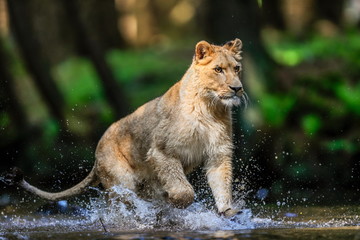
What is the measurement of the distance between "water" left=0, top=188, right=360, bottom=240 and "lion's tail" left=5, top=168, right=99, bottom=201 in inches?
9.7

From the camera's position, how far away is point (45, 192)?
30.6 ft

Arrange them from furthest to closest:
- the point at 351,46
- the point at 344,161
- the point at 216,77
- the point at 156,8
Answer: the point at 156,8
the point at 351,46
the point at 344,161
the point at 216,77

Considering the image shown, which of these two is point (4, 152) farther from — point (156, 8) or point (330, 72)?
point (156, 8)

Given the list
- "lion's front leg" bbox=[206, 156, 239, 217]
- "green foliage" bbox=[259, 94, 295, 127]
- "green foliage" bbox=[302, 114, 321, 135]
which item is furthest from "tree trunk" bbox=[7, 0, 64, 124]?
"lion's front leg" bbox=[206, 156, 239, 217]

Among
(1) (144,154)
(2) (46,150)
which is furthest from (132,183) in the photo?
(2) (46,150)

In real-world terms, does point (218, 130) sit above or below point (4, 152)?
above

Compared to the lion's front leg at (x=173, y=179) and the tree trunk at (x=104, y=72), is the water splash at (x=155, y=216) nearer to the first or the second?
the lion's front leg at (x=173, y=179)

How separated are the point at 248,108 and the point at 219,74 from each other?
20.4ft

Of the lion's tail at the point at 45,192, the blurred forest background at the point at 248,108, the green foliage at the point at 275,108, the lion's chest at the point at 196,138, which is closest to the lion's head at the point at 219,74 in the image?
the lion's chest at the point at 196,138

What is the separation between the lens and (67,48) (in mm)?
25156

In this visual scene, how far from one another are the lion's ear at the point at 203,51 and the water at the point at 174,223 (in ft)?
5.41

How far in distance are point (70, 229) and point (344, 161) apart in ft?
20.2

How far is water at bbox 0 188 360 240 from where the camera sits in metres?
7.71

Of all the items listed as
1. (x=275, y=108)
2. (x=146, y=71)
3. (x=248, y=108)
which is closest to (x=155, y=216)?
(x=248, y=108)
